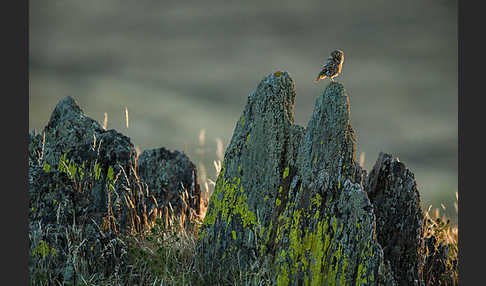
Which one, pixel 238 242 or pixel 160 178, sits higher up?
pixel 160 178

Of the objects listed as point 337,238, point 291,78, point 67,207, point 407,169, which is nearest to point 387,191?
point 407,169

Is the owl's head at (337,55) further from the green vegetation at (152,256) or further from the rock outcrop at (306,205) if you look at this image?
the green vegetation at (152,256)

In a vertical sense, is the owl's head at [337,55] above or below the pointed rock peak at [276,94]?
above

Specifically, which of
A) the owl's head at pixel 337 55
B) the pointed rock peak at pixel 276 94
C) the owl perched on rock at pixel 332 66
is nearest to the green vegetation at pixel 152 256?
the pointed rock peak at pixel 276 94

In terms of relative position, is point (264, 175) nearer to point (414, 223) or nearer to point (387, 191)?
point (387, 191)

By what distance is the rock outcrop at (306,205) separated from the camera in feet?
15.9

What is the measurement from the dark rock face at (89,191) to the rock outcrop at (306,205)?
137 centimetres

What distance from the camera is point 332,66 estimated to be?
5930 mm

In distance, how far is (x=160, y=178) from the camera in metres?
8.57

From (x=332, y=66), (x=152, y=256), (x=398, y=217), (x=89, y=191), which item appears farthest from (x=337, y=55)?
(x=89, y=191)

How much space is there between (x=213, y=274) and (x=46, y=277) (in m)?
1.87

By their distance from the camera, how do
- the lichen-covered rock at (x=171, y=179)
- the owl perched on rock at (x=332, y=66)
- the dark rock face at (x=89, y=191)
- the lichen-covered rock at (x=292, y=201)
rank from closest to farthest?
the lichen-covered rock at (x=292, y=201)
the dark rock face at (x=89, y=191)
the owl perched on rock at (x=332, y=66)
the lichen-covered rock at (x=171, y=179)

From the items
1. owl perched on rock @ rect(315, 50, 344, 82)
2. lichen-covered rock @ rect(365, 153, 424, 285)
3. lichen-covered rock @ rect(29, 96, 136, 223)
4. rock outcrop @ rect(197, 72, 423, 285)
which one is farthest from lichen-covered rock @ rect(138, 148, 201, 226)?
lichen-covered rock @ rect(365, 153, 424, 285)

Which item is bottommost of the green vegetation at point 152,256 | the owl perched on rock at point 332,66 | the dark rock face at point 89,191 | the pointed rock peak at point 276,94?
the green vegetation at point 152,256
